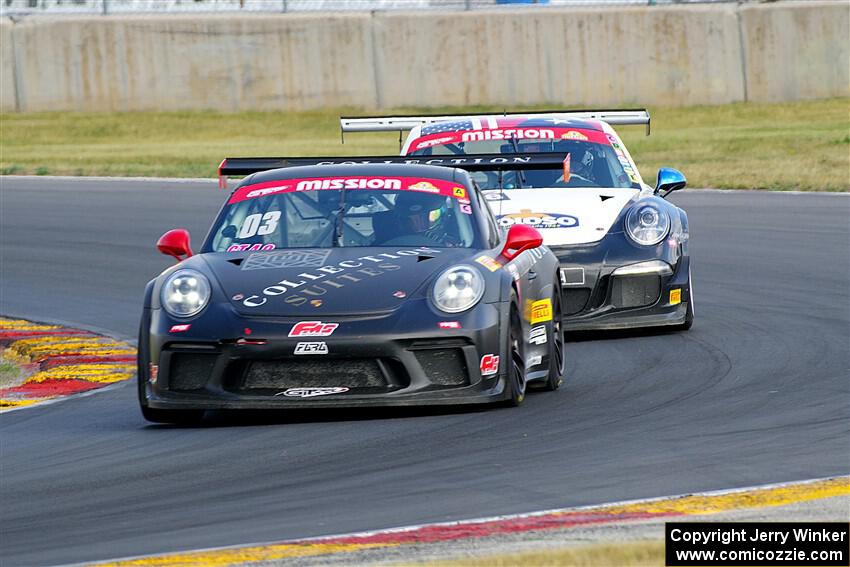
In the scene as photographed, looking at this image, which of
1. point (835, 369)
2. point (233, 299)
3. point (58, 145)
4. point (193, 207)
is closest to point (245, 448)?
point (233, 299)

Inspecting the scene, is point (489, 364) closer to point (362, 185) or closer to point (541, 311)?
point (541, 311)

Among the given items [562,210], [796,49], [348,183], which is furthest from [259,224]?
[796,49]

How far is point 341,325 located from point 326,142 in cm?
2197

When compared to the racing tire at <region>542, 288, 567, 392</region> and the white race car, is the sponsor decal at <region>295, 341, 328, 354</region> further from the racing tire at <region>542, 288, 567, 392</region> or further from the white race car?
the white race car

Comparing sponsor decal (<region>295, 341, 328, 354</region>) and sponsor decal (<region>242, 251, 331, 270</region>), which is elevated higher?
sponsor decal (<region>242, 251, 331, 270</region>)

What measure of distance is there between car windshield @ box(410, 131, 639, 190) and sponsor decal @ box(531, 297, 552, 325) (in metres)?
2.48

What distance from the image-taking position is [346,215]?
8289 mm

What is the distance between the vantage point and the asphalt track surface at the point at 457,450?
17.9 feet

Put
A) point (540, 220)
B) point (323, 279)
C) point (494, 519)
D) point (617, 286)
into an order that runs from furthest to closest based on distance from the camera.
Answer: point (540, 220) → point (617, 286) → point (323, 279) → point (494, 519)

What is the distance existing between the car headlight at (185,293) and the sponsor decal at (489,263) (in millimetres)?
1226

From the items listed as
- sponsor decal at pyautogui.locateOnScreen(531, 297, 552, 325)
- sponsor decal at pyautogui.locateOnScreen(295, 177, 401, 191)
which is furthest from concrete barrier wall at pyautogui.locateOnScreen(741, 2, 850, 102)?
sponsor decal at pyautogui.locateOnScreen(295, 177, 401, 191)

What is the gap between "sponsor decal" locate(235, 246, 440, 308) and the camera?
738cm

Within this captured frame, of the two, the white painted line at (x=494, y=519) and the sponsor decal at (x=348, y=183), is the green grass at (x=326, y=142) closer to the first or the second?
the sponsor decal at (x=348, y=183)

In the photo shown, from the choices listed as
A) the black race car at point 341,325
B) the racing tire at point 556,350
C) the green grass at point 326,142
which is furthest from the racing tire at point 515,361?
the green grass at point 326,142
